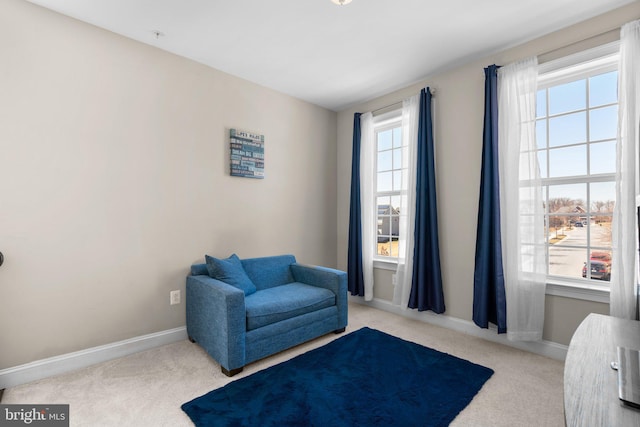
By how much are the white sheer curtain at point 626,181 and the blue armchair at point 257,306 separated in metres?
2.09

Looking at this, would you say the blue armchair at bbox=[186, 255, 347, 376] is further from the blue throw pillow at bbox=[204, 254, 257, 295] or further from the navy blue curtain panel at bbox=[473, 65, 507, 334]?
the navy blue curtain panel at bbox=[473, 65, 507, 334]

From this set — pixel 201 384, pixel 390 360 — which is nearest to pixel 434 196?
pixel 390 360

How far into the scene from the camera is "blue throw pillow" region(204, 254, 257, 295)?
8.87 ft

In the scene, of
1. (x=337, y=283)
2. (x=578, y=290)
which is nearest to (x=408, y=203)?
(x=337, y=283)

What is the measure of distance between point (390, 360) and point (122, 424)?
1.84 meters

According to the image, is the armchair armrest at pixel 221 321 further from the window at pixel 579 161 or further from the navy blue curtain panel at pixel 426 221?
the window at pixel 579 161

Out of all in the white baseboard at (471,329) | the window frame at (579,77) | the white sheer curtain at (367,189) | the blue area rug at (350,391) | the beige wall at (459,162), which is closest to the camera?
the blue area rug at (350,391)

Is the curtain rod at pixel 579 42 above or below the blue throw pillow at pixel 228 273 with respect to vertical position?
above

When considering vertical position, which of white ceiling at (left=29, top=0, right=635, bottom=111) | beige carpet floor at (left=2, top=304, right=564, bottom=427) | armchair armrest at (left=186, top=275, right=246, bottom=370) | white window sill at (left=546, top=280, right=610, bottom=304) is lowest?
beige carpet floor at (left=2, top=304, right=564, bottom=427)

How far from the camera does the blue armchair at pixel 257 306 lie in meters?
2.29

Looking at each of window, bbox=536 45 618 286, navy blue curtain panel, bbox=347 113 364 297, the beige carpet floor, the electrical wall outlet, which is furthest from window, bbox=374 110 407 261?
the electrical wall outlet

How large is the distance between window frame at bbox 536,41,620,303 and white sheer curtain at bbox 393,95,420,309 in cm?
116

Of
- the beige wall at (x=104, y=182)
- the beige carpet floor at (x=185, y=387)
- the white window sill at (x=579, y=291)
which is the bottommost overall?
the beige carpet floor at (x=185, y=387)

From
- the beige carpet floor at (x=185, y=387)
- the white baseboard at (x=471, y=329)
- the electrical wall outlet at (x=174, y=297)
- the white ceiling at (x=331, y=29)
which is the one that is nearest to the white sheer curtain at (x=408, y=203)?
the white baseboard at (x=471, y=329)
